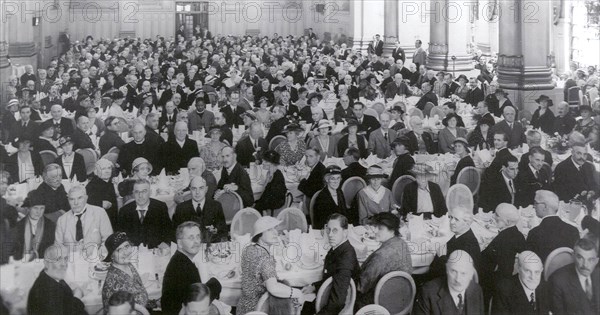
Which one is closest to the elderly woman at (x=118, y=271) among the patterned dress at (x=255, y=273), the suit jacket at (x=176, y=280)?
the suit jacket at (x=176, y=280)

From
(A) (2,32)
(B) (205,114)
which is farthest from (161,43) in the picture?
(B) (205,114)

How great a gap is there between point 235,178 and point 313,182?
945 mm

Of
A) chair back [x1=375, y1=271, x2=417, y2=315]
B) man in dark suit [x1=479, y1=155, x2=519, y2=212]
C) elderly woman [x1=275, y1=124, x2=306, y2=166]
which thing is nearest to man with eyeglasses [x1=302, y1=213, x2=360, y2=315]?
chair back [x1=375, y1=271, x2=417, y2=315]

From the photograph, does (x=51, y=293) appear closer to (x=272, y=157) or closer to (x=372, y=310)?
(x=372, y=310)

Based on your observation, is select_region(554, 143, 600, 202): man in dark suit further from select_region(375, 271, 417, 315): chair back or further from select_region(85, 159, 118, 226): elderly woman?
select_region(85, 159, 118, 226): elderly woman

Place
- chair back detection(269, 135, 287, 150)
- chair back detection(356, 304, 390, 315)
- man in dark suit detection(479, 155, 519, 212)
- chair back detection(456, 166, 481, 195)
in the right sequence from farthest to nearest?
1. chair back detection(269, 135, 287, 150)
2. chair back detection(456, 166, 481, 195)
3. man in dark suit detection(479, 155, 519, 212)
4. chair back detection(356, 304, 390, 315)

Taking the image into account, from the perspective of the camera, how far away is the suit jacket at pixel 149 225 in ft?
20.4

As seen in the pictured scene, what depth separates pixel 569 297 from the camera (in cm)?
470

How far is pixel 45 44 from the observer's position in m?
21.7

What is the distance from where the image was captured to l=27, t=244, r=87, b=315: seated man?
4.54 m

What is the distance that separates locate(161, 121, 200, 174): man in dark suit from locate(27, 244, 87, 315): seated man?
380 cm

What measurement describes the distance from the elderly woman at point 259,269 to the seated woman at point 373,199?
85.2 inches

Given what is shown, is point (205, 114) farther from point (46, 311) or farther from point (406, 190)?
point (46, 311)

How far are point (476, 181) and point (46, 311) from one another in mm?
5524
